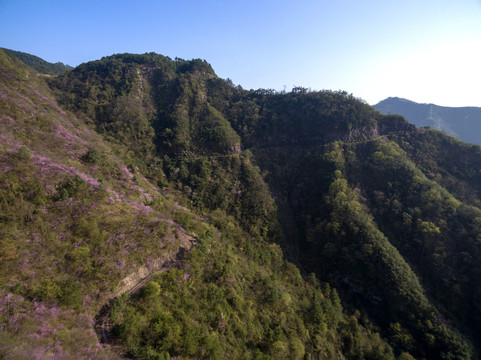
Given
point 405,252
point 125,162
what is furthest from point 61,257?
point 405,252

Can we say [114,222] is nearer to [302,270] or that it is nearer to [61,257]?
[61,257]

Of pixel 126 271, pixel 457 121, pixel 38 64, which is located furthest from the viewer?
pixel 457 121

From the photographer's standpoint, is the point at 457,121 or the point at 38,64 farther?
the point at 457,121

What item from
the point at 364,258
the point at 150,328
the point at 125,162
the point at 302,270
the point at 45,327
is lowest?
the point at 302,270

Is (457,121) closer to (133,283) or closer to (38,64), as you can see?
(133,283)

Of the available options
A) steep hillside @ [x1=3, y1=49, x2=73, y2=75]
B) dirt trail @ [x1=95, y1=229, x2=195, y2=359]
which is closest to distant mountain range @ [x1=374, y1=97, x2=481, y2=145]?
dirt trail @ [x1=95, y1=229, x2=195, y2=359]

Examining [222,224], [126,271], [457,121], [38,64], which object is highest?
[457,121]

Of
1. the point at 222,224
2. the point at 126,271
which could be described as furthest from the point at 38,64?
the point at 126,271
